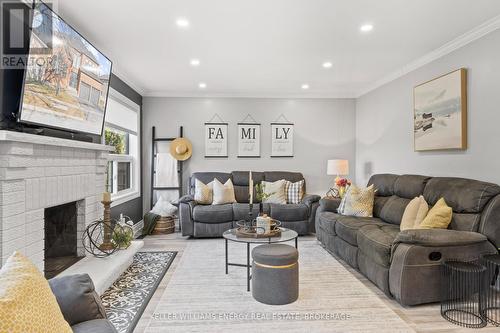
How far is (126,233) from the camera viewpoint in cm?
329

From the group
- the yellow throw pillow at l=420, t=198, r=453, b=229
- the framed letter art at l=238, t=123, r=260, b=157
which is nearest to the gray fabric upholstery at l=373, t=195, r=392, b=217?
the yellow throw pillow at l=420, t=198, r=453, b=229

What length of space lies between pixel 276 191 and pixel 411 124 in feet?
7.61

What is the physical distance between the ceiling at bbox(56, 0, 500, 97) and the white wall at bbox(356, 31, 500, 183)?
0.86 ft

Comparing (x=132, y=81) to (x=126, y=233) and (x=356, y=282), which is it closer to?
(x=126, y=233)

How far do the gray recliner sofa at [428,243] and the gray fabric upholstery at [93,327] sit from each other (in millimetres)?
2263

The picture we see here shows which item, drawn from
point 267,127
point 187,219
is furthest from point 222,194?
point 267,127

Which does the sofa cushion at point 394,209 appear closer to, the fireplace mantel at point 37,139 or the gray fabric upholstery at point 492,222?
the gray fabric upholstery at point 492,222

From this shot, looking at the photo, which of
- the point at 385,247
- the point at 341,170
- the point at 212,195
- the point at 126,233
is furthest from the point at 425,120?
the point at 126,233

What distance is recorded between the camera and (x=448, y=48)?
3.50 metres

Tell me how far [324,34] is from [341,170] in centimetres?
270

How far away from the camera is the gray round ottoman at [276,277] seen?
2582 millimetres

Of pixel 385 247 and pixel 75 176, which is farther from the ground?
pixel 75 176

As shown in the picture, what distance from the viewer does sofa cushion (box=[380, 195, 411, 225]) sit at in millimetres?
3559

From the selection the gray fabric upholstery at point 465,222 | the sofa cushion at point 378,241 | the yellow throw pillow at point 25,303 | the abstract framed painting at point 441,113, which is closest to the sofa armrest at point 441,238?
the gray fabric upholstery at point 465,222
